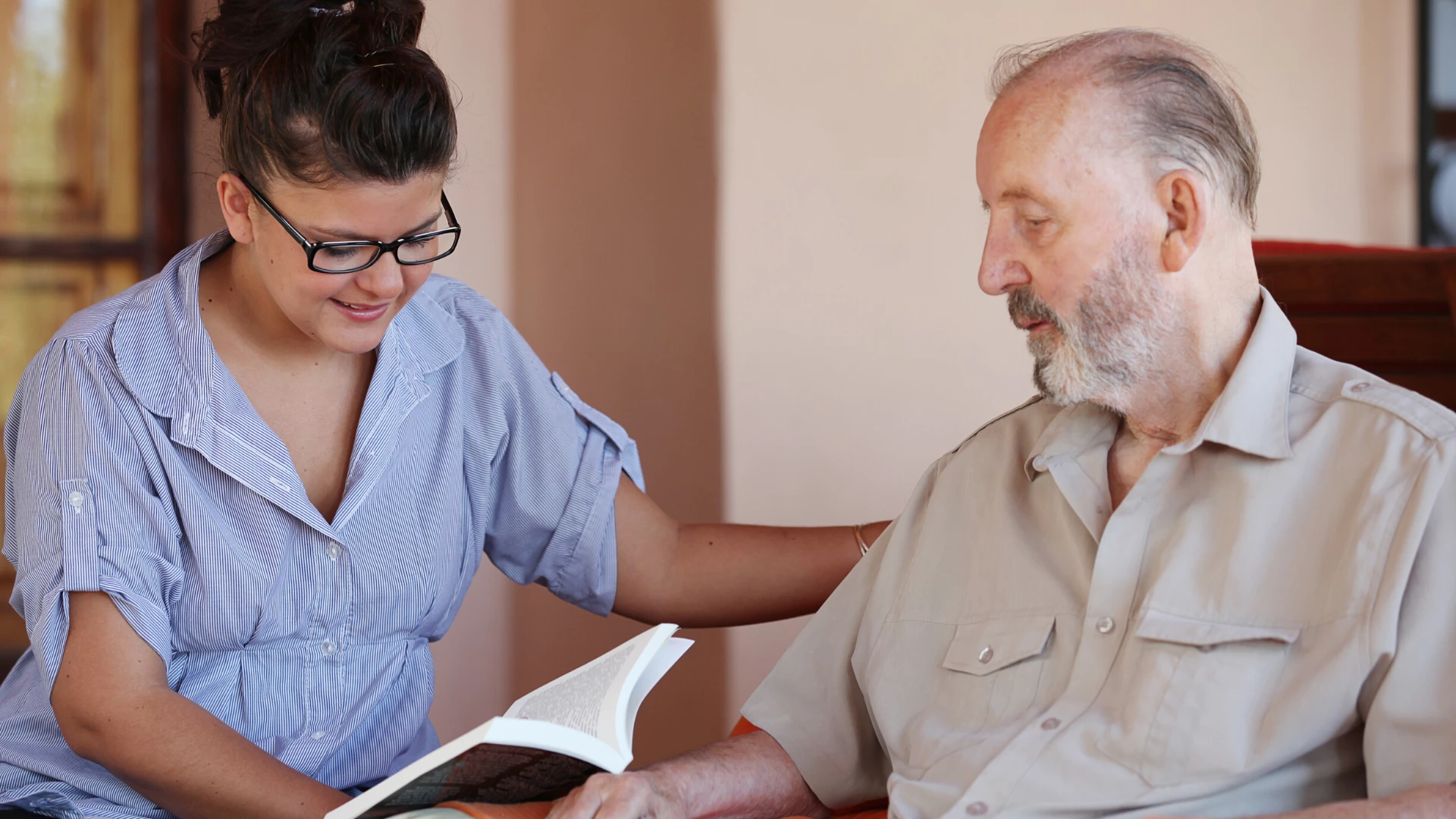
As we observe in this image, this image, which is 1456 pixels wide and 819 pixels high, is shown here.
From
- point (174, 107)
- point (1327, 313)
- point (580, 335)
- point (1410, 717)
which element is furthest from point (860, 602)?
point (174, 107)

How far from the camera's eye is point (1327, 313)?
2.01 meters

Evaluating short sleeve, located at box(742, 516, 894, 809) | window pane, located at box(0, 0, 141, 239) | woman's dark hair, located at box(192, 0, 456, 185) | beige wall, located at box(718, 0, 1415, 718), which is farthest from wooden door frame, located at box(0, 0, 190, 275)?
short sleeve, located at box(742, 516, 894, 809)

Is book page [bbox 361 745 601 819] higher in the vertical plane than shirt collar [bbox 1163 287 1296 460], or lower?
lower

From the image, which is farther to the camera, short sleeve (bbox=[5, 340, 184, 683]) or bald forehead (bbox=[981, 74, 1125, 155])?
short sleeve (bbox=[5, 340, 184, 683])

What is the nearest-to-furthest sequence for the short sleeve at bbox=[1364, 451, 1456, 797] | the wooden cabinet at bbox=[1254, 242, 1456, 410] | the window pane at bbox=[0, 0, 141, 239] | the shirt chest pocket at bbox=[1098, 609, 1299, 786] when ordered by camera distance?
the short sleeve at bbox=[1364, 451, 1456, 797] → the shirt chest pocket at bbox=[1098, 609, 1299, 786] → the wooden cabinet at bbox=[1254, 242, 1456, 410] → the window pane at bbox=[0, 0, 141, 239]

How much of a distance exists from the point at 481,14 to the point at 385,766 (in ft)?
6.07

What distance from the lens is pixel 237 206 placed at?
157cm

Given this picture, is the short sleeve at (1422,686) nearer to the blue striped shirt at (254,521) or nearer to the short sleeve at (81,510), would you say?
the blue striped shirt at (254,521)

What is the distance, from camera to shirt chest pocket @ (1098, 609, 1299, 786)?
1.20 m

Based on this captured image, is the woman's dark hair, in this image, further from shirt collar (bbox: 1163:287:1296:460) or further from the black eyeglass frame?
shirt collar (bbox: 1163:287:1296:460)

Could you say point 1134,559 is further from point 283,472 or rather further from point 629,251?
point 629,251

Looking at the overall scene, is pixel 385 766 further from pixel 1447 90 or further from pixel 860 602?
pixel 1447 90

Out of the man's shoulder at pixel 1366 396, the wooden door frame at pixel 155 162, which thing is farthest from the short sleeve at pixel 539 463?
the wooden door frame at pixel 155 162

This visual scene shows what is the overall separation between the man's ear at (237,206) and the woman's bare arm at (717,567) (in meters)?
0.65
